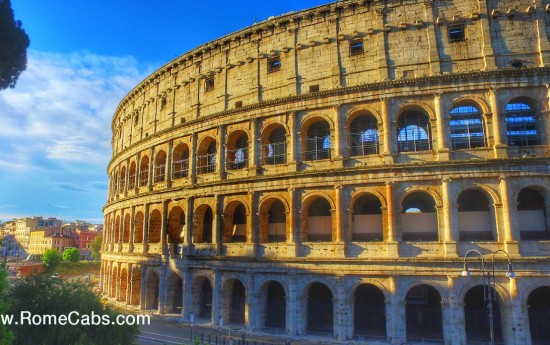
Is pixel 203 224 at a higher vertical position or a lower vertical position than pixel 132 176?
lower

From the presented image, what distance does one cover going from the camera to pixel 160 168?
30203 mm

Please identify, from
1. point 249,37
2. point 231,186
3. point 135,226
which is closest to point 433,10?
point 249,37

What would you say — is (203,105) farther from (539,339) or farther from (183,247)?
(539,339)

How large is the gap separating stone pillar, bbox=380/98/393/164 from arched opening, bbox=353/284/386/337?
22.7 feet

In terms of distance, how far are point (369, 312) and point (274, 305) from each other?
541 cm

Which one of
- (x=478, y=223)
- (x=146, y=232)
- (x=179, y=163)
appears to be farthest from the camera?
(x=146, y=232)

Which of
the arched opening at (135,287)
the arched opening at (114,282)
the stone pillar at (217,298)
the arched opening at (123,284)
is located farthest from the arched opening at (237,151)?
the arched opening at (114,282)

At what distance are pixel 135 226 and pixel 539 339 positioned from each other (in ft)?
85.3

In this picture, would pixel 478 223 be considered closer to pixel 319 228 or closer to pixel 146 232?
pixel 319 228

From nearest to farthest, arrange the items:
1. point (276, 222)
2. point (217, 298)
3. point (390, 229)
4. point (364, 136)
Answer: point (390, 229)
point (364, 136)
point (217, 298)
point (276, 222)

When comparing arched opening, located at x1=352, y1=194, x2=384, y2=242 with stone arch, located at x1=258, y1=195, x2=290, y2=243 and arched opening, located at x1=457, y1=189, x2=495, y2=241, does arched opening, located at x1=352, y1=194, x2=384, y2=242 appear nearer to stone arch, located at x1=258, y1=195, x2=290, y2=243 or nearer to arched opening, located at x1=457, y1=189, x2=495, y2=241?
stone arch, located at x1=258, y1=195, x2=290, y2=243

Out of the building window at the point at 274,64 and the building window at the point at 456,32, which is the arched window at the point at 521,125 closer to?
the building window at the point at 456,32

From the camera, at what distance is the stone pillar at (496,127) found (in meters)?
19.3

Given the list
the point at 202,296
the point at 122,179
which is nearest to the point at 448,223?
the point at 202,296
